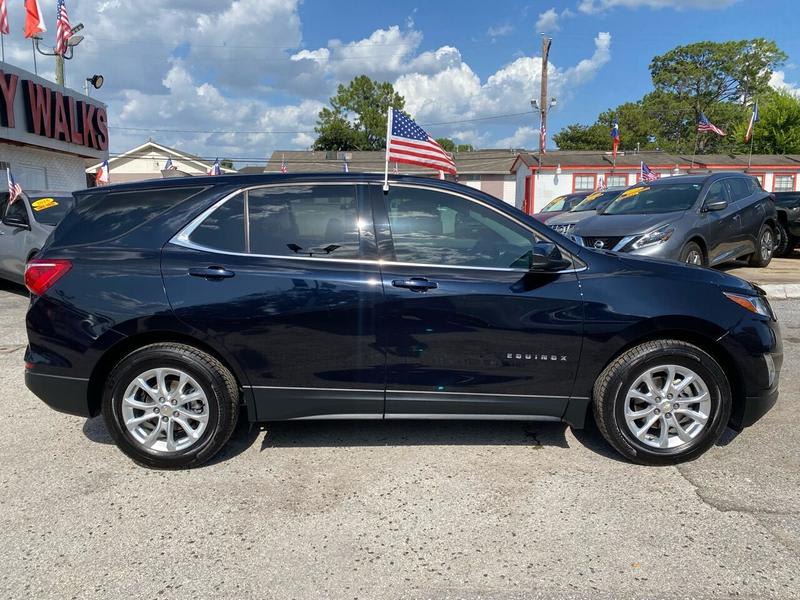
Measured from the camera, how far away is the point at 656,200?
30.5 feet

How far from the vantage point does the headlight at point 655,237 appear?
26.7ft

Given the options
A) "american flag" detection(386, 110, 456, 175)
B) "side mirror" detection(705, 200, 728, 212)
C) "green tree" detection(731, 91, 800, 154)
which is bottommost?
"side mirror" detection(705, 200, 728, 212)

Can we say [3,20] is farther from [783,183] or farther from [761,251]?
[783,183]

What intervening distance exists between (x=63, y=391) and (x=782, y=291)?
988cm

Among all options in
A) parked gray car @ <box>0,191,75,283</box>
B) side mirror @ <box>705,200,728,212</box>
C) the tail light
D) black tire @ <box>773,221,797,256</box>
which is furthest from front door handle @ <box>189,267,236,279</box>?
black tire @ <box>773,221,797,256</box>

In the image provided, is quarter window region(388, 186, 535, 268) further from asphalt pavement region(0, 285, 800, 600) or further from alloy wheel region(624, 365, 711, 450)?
asphalt pavement region(0, 285, 800, 600)

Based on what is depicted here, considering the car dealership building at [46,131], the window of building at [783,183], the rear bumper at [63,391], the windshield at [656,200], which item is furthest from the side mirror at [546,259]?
the window of building at [783,183]

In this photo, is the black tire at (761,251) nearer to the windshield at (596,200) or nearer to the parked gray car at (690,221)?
the parked gray car at (690,221)

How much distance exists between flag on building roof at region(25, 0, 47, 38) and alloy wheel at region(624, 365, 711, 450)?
2053 centimetres

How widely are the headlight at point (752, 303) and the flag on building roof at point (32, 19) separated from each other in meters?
20.6

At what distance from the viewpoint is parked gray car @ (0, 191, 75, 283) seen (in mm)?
8805

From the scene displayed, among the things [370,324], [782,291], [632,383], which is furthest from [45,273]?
[782,291]

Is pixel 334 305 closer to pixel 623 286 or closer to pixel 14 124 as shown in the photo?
pixel 623 286

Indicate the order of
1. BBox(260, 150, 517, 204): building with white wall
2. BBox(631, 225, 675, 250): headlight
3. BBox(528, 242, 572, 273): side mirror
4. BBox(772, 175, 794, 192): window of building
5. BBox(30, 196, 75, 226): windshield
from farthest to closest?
BBox(260, 150, 517, 204): building with white wall
BBox(772, 175, 794, 192): window of building
BBox(30, 196, 75, 226): windshield
BBox(631, 225, 675, 250): headlight
BBox(528, 242, 572, 273): side mirror
